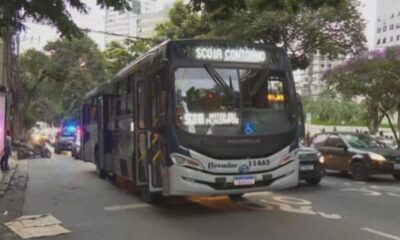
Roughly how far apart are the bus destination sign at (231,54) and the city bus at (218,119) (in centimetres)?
2

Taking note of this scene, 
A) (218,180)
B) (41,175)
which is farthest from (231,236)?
(41,175)

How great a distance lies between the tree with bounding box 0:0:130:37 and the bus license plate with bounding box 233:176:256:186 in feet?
13.0

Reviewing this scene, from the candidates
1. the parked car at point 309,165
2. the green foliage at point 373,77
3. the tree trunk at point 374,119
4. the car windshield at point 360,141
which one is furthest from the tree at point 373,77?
the parked car at point 309,165

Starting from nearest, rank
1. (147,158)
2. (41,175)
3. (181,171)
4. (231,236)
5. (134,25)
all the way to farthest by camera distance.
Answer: (231,236), (181,171), (147,158), (41,175), (134,25)

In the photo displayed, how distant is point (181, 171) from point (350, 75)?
56.4ft

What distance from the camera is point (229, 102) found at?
10492 millimetres

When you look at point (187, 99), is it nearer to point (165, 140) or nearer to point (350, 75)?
point (165, 140)

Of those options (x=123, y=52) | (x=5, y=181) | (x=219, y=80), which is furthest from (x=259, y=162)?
(x=123, y=52)

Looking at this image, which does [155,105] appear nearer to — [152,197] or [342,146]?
[152,197]

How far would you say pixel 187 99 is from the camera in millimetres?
10375

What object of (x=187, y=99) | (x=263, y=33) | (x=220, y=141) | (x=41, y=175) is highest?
(x=263, y=33)

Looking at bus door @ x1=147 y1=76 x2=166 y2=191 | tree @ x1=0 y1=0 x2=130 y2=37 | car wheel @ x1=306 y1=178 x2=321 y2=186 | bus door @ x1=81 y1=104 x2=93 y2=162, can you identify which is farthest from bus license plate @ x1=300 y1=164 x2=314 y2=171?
bus door @ x1=81 y1=104 x2=93 y2=162

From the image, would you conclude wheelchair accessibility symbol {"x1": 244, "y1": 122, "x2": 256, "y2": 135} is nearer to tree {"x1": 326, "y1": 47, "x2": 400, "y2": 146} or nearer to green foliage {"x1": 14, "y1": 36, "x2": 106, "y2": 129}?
tree {"x1": 326, "y1": 47, "x2": 400, "y2": 146}

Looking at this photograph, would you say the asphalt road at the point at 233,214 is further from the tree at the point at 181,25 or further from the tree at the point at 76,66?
the tree at the point at 76,66
